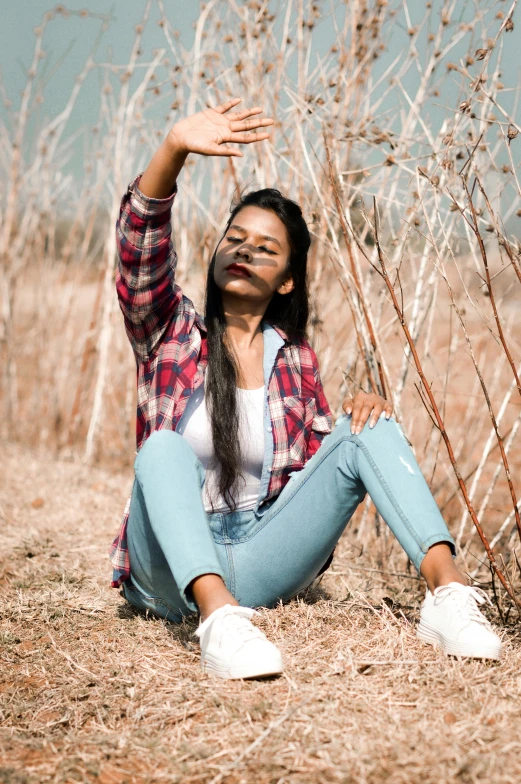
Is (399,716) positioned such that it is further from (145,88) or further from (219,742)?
(145,88)

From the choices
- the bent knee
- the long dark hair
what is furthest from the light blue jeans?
the long dark hair

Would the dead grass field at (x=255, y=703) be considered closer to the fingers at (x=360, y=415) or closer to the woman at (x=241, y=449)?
the woman at (x=241, y=449)

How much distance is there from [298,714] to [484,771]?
316 mm

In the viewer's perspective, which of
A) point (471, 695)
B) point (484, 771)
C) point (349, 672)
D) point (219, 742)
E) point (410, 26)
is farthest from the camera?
point (410, 26)

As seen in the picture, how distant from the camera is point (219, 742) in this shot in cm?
133

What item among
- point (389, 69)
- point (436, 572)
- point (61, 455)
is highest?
point (389, 69)

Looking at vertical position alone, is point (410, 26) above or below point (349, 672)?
above

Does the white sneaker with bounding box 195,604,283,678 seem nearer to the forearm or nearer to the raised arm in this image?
the raised arm

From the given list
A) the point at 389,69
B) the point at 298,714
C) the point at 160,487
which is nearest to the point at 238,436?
the point at 160,487

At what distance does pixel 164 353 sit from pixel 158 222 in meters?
0.30

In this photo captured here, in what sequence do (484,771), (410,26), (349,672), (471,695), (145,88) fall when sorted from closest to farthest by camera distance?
1. (484,771)
2. (471,695)
3. (349,672)
4. (410,26)
5. (145,88)

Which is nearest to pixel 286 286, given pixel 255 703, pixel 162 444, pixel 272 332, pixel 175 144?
pixel 272 332

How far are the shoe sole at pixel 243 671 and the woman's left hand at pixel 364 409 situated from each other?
506mm

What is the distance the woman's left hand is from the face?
1.40 feet
